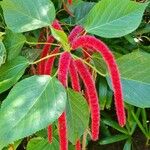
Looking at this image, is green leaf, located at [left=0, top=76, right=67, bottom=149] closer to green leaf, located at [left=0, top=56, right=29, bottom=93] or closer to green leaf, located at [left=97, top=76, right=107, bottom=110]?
green leaf, located at [left=0, top=56, right=29, bottom=93]

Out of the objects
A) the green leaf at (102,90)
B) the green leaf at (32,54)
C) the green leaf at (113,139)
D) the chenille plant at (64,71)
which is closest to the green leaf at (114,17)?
the chenille plant at (64,71)

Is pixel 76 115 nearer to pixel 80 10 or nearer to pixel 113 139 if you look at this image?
pixel 80 10

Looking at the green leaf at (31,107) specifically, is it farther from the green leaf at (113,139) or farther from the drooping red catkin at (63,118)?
the green leaf at (113,139)

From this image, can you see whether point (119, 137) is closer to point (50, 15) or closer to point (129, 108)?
point (129, 108)

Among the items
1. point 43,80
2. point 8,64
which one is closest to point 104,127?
point 8,64

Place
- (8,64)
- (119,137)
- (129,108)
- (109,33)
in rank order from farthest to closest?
1. (119,137)
2. (129,108)
3. (8,64)
4. (109,33)

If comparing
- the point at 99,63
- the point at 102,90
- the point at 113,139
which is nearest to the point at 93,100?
the point at 99,63

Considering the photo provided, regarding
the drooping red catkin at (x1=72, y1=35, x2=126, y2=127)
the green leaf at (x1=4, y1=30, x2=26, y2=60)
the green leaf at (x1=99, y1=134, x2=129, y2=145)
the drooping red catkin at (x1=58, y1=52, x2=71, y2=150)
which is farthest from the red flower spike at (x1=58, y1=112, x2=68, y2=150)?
the green leaf at (x1=99, y1=134, x2=129, y2=145)
